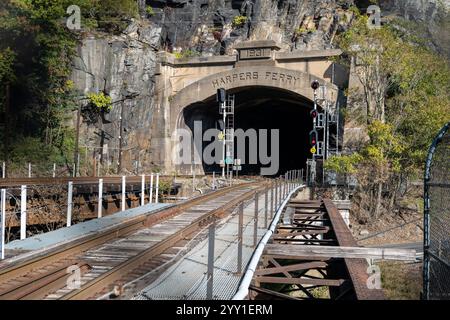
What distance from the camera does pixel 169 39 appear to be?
4312cm


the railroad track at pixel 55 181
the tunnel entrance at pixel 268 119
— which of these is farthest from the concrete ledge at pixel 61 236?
the tunnel entrance at pixel 268 119

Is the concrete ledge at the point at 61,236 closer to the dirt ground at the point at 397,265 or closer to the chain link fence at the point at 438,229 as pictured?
the chain link fence at the point at 438,229

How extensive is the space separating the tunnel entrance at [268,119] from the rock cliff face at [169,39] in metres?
3.99

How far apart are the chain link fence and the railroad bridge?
2568cm

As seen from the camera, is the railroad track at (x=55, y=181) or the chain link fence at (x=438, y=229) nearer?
the chain link fence at (x=438, y=229)

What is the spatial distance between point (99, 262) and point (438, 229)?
529cm

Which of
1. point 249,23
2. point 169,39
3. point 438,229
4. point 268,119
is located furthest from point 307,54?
point 438,229

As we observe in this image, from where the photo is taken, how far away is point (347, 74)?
113ft

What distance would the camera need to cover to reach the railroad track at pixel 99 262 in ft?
21.8

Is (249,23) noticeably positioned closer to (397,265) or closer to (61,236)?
(397,265)

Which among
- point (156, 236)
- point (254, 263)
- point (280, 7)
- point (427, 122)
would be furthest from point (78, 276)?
point (280, 7)

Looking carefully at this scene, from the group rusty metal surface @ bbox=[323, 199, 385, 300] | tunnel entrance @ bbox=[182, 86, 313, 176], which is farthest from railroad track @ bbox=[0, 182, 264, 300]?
tunnel entrance @ bbox=[182, 86, 313, 176]

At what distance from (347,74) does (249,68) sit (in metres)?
6.97

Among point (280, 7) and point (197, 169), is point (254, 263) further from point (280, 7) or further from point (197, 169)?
point (280, 7)
